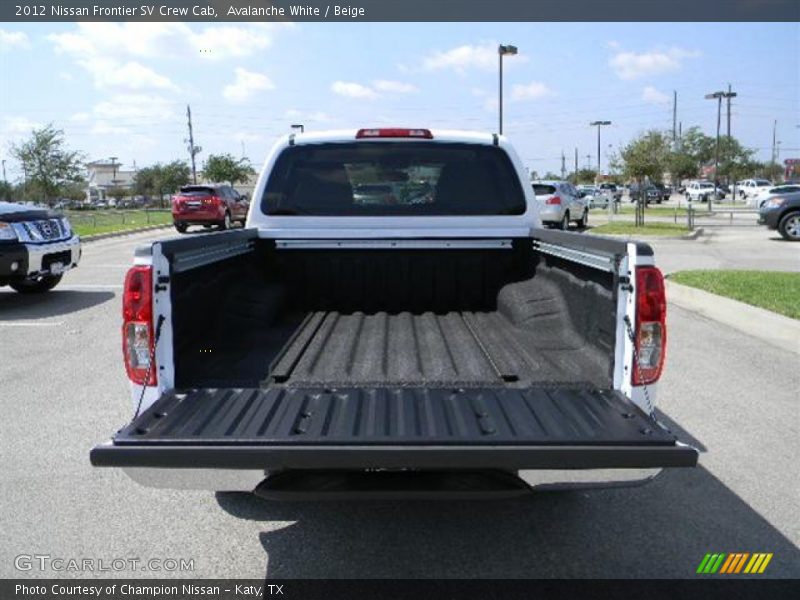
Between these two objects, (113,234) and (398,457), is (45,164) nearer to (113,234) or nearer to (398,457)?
(113,234)

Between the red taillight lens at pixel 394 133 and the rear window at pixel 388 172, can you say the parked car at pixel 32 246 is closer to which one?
the rear window at pixel 388 172

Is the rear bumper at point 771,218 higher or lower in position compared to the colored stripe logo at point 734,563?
higher

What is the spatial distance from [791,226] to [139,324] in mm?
21690

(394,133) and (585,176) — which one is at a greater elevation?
Result: (585,176)

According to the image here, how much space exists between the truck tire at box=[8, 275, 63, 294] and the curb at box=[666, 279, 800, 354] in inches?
394

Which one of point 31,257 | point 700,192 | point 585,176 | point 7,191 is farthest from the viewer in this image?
point 585,176

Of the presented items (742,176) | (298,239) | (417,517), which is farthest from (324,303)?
A: (742,176)

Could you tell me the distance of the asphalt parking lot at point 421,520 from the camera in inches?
125

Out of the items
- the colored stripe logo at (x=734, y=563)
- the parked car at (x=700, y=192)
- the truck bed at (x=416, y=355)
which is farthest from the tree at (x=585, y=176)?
the colored stripe logo at (x=734, y=563)

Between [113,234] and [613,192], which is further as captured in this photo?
[613,192]

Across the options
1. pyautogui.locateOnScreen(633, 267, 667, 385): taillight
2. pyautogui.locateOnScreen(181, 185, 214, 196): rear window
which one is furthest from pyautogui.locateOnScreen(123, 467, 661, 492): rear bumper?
pyautogui.locateOnScreen(181, 185, 214, 196): rear window

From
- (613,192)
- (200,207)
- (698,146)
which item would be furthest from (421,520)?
(698,146)

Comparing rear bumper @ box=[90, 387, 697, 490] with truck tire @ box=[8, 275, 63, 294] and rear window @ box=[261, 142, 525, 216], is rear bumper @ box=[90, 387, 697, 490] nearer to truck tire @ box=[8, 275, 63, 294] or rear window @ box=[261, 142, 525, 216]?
rear window @ box=[261, 142, 525, 216]

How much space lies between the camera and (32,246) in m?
9.85
